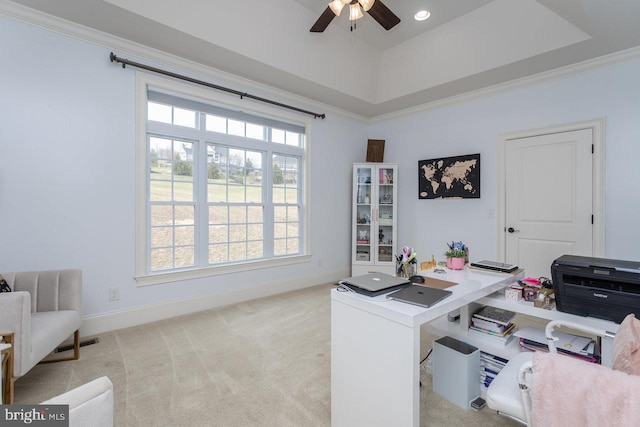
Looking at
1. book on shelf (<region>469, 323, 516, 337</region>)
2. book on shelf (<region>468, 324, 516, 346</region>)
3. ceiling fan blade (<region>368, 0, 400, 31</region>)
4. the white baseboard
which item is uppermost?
ceiling fan blade (<region>368, 0, 400, 31</region>)

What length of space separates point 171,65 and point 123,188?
1.43 m

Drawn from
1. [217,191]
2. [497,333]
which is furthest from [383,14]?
[497,333]

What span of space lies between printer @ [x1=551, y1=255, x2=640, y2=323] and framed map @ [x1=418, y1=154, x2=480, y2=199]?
2585 millimetres

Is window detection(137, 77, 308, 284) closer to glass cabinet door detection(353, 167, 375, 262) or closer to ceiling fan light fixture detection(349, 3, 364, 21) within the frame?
glass cabinet door detection(353, 167, 375, 262)

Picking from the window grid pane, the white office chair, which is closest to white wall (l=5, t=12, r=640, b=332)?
the window grid pane

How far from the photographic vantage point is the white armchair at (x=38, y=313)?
1764 millimetres

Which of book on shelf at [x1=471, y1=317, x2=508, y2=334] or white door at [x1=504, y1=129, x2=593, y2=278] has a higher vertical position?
white door at [x1=504, y1=129, x2=593, y2=278]

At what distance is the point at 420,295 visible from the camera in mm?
1446

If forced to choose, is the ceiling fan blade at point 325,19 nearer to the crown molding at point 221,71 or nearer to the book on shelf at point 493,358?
the crown molding at point 221,71

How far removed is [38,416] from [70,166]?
113 inches

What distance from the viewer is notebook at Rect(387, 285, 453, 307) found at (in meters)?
1.35

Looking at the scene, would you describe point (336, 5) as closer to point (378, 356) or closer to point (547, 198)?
point (378, 356)

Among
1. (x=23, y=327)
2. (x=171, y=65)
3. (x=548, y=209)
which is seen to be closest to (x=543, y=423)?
(x=23, y=327)

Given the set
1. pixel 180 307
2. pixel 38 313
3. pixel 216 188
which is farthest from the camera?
pixel 216 188
